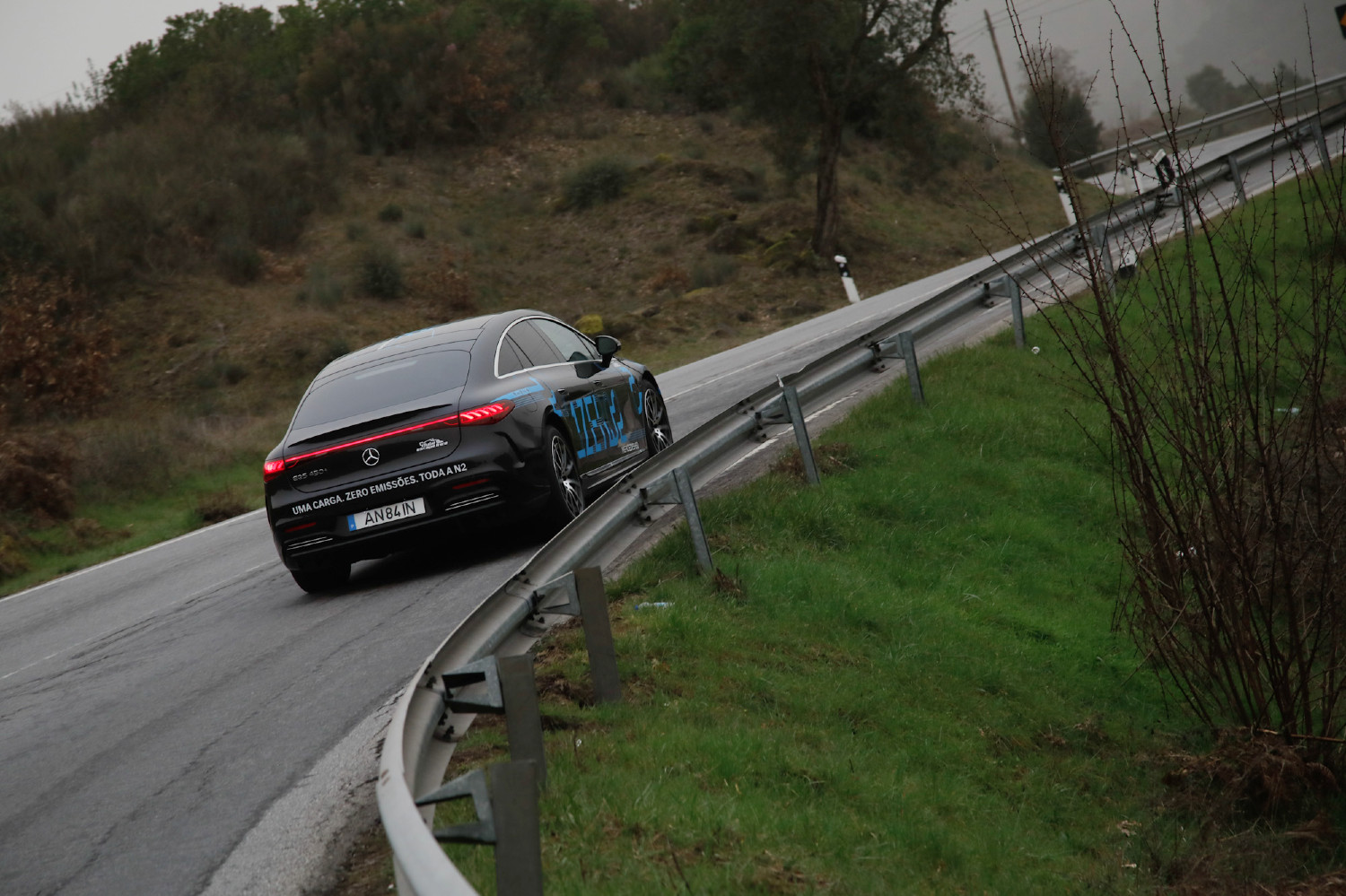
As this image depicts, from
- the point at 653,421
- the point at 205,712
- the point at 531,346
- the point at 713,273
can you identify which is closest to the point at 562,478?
the point at 531,346

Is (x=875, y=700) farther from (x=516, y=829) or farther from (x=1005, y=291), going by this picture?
(x=1005, y=291)

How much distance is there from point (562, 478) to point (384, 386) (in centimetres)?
140

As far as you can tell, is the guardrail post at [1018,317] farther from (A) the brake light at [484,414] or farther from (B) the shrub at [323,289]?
(B) the shrub at [323,289]

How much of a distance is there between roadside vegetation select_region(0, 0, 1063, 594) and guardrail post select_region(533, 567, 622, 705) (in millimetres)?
10758

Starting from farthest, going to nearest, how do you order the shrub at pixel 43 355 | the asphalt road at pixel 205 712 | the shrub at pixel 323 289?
the shrub at pixel 323 289, the shrub at pixel 43 355, the asphalt road at pixel 205 712

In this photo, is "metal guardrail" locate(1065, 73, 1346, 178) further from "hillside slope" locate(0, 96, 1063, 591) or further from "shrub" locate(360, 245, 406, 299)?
"shrub" locate(360, 245, 406, 299)

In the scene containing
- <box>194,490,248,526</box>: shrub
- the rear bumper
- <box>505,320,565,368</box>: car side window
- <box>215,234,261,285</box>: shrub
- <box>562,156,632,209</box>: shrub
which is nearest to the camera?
the rear bumper

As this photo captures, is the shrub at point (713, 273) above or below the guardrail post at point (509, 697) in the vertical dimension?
above

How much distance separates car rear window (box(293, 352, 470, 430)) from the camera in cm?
923

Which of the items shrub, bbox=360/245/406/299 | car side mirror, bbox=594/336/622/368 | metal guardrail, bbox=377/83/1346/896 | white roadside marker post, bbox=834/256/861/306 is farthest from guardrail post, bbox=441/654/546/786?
shrub, bbox=360/245/406/299

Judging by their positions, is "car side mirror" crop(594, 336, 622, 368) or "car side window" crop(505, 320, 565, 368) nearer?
"car side window" crop(505, 320, 565, 368)

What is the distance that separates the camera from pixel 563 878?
4.03 m

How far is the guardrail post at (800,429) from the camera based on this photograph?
30.8 feet

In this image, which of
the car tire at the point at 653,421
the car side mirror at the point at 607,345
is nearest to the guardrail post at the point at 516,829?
the car side mirror at the point at 607,345
